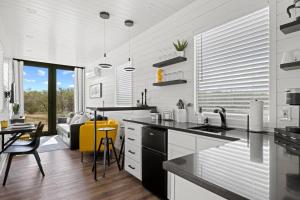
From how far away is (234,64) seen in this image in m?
2.25

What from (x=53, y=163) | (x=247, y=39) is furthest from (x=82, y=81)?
(x=247, y=39)

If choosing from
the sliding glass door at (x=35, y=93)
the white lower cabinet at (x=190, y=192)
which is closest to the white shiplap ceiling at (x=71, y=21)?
the sliding glass door at (x=35, y=93)

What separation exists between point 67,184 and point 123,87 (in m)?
2.61

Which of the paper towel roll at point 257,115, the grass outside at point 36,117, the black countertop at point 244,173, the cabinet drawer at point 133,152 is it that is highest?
the paper towel roll at point 257,115

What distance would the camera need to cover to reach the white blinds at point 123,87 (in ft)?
14.4

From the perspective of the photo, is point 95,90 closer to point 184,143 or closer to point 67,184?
point 67,184

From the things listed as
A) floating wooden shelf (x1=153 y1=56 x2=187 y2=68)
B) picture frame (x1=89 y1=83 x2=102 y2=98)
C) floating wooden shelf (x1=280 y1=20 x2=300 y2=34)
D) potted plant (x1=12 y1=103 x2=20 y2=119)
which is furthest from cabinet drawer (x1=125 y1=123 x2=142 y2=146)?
potted plant (x1=12 y1=103 x2=20 y2=119)

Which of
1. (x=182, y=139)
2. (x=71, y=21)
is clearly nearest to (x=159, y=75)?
(x=182, y=139)

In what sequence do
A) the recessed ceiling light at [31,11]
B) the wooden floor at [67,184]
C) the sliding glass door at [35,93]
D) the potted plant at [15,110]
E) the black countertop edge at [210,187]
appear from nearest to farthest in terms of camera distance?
the black countertop edge at [210,187] < the wooden floor at [67,184] < the recessed ceiling light at [31,11] < the potted plant at [15,110] < the sliding glass door at [35,93]

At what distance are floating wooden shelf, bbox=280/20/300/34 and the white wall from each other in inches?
19.4

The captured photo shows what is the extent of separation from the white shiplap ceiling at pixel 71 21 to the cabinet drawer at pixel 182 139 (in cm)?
202

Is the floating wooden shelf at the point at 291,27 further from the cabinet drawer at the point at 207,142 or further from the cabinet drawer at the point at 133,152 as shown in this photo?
the cabinet drawer at the point at 133,152

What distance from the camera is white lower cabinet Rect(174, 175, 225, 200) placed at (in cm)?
75

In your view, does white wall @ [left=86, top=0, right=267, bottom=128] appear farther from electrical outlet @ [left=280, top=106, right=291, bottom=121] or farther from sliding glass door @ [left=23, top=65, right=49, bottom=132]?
sliding glass door @ [left=23, top=65, right=49, bottom=132]
